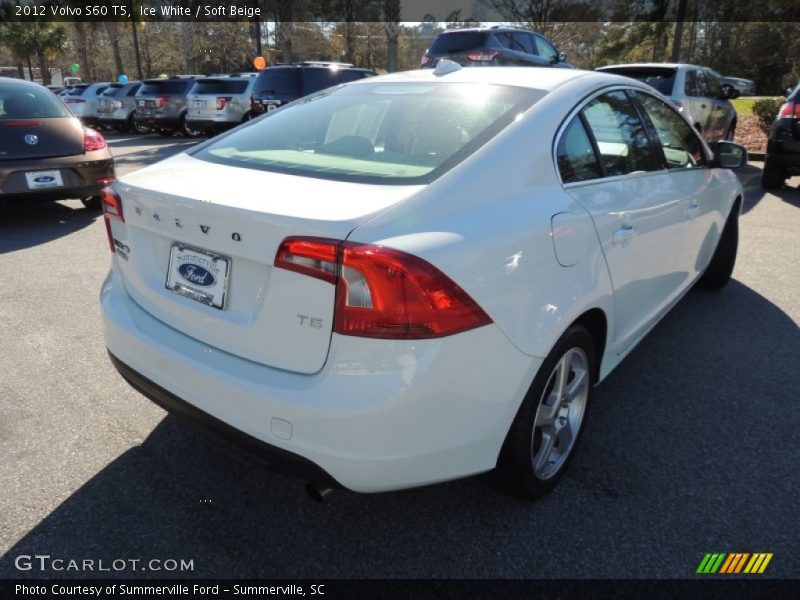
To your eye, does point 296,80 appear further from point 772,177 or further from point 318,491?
point 318,491

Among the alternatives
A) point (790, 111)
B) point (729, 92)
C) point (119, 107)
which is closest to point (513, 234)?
point (790, 111)

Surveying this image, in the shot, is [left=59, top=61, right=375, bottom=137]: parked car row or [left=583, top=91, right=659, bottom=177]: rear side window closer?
[left=583, top=91, right=659, bottom=177]: rear side window

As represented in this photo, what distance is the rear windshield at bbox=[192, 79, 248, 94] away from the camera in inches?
608

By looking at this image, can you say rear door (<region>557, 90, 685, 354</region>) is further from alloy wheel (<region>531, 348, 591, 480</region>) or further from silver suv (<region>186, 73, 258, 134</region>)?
silver suv (<region>186, 73, 258, 134</region>)

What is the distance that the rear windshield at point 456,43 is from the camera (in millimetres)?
12469

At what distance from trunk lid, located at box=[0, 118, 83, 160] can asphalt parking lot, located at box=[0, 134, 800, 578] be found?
3453mm

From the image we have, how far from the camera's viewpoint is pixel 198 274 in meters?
2.10

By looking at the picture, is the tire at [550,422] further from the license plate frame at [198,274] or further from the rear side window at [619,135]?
the license plate frame at [198,274]

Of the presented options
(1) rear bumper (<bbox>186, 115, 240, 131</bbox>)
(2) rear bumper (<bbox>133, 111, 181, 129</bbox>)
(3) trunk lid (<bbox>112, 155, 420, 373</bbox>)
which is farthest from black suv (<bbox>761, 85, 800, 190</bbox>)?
(2) rear bumper (<bbox>133, 111, 181, 129</bbox>)

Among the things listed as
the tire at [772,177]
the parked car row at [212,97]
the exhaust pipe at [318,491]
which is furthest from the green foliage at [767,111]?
the exhaust pipe at [318,491]

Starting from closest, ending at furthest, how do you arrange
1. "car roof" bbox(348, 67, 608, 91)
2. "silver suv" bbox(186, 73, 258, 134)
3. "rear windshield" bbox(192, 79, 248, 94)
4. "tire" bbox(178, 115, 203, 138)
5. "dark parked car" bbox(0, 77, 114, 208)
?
"car roof" bbox(348, 67, 608, 91)
"dark parked car" bbox(0, 77, 114, 208)
"silver suv" bbox(186, 73, 258, 134)
"rear windshield" bbox(192, 79, 248, 94)
"tire" bbox(178, 115, 203, 138)

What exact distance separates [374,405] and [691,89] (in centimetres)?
936

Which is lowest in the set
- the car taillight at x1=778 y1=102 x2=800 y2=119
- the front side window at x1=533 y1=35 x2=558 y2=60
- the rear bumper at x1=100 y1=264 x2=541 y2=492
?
the rear bumper at x1=100 y1=264 x2=541 y2=492

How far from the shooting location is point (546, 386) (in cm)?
223
